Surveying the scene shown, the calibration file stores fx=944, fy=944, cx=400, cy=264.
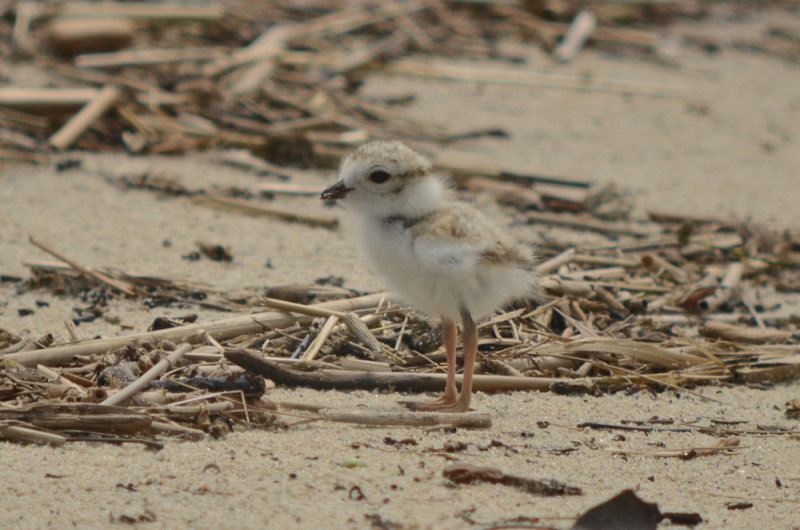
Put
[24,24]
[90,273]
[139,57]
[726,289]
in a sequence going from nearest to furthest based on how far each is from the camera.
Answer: [90,273]
[726,289]
[139,57]
[24,24]

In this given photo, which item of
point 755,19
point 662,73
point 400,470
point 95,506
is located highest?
point 755,19

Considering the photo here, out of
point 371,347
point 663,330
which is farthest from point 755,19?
point 371,347

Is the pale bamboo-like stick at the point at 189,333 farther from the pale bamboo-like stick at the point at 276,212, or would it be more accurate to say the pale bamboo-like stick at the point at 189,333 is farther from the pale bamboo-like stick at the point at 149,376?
the pale bamboo-like stick at the point at 276,212

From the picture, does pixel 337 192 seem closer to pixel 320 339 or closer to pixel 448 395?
pixel 320 339

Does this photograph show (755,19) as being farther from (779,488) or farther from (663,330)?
(779,488)

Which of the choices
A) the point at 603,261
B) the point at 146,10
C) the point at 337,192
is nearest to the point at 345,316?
the point at 337,192

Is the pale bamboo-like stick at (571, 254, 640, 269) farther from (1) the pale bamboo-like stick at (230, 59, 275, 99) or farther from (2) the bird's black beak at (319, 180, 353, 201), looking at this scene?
(1) the pale bamboo-like stick at (230, 59, 275, 99)
